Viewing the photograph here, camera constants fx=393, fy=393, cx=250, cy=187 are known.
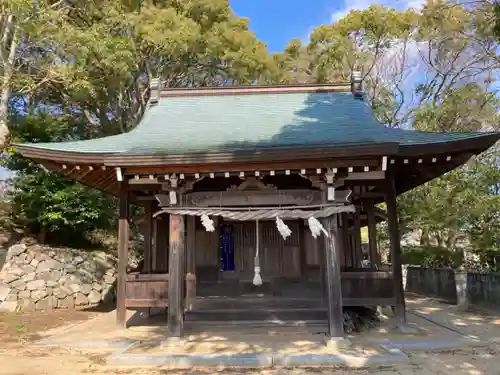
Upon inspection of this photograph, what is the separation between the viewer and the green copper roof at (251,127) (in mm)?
8336

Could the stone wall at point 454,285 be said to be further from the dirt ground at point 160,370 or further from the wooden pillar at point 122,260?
the wooden pillar at point 122,260

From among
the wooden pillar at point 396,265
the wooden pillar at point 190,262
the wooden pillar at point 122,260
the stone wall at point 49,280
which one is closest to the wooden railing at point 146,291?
the wooden pillar at point 122,260

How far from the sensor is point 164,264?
1171 cm

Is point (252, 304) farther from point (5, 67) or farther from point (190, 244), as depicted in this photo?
point (5, 67)

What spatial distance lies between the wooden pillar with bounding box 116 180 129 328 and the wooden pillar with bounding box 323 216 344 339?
4.57 metres

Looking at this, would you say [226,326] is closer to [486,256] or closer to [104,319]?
[104,319]

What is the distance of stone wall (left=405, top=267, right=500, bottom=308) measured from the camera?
11859 millimetres

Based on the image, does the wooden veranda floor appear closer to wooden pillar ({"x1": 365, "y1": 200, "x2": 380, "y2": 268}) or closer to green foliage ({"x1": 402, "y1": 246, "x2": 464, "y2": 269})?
wooden pillar ({"x1": 365, "y1": 200, "x2": 380, "y2": 268})

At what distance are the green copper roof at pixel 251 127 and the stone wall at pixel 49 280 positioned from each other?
6.07 m

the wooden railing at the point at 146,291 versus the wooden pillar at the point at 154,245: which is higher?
the wooden pillar at the point at 154,245

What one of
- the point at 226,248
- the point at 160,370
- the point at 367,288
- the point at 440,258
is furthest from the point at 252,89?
the point at 440,258

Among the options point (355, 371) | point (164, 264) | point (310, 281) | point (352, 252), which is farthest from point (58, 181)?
point (355, 371)

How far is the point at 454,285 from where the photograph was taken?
44.3ft

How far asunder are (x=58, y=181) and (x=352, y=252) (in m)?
10.1
